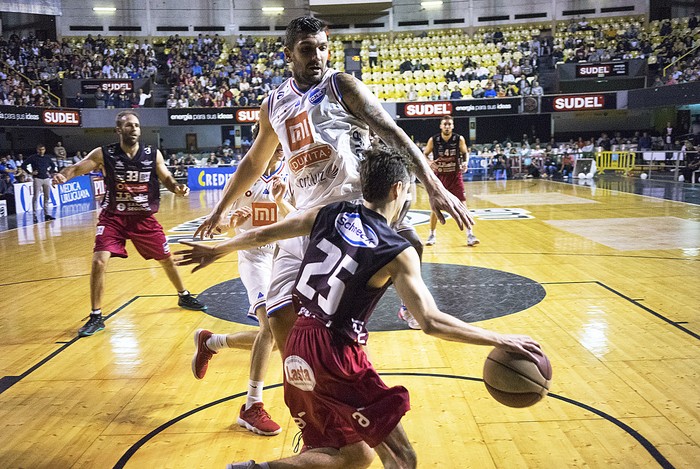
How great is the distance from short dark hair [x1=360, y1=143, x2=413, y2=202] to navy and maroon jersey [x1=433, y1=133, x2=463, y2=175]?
25.6 ft

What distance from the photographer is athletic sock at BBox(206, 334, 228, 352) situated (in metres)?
4.21

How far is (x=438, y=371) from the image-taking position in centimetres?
457

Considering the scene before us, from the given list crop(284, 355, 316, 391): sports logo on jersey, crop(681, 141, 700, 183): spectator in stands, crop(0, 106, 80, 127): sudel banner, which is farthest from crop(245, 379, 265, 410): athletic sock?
crop(0, 106, 80, 127): sudel banner

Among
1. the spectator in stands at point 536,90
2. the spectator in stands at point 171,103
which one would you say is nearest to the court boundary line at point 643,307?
the spectator in stands at point 536,90

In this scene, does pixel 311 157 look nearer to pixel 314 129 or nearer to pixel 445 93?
pixel 314 129

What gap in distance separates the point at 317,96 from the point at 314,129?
0.58 feet

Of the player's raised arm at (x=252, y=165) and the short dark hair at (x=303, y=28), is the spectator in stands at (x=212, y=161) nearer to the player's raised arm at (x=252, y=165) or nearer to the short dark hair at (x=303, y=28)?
the player's raised arm at (x=252, y=165)

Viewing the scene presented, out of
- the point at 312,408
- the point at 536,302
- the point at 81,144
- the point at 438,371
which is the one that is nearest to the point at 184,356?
the point at 438,371

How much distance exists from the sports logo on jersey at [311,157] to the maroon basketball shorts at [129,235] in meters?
3.59

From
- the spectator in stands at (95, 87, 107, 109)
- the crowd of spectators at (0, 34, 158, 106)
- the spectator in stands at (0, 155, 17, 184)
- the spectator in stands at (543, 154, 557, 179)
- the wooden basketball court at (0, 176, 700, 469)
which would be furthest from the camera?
the spectator in stands at (95, 87, 107, 109)

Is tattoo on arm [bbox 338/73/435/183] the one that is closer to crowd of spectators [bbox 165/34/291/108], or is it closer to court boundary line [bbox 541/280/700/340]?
court boundary line [bbox 541/280/700/340]

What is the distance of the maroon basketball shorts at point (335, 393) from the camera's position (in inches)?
92.7

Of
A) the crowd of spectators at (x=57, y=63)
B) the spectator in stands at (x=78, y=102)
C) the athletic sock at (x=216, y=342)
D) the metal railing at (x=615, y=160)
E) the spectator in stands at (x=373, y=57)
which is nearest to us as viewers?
the athletic sock at (x=216, y=342)

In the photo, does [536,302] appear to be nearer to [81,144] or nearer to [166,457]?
[166,457]
